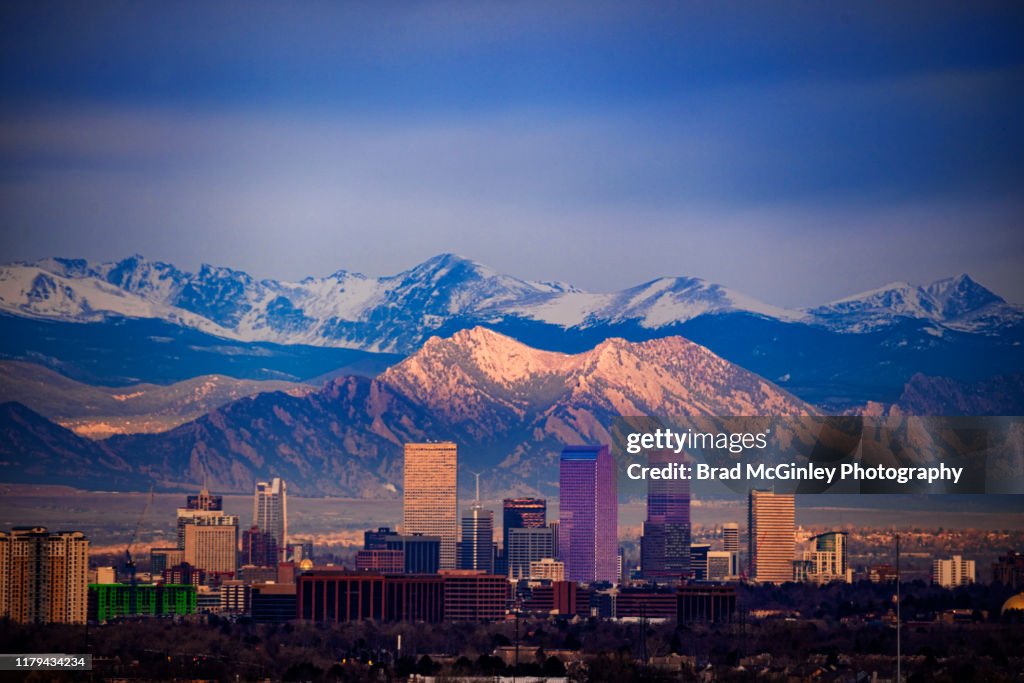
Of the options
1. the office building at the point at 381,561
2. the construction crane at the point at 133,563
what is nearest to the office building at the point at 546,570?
the office building at the point at 381,561

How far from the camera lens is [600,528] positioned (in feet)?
321

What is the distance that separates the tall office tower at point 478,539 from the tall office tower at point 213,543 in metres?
9.71

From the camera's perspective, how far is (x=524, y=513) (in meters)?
102

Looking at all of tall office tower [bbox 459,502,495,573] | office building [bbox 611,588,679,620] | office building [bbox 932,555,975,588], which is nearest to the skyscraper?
tall office tower [bbox 459,502,495,573]

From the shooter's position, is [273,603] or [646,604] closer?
[646,604]

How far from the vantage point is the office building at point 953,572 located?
2879 inches

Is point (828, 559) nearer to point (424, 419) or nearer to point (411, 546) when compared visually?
point (411, 546)

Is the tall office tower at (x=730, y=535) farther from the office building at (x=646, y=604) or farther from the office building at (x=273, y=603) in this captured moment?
the office building at (x=273, y=603)

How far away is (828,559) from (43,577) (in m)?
26.8

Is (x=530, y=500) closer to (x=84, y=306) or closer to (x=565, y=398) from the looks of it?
(x=565, y=398)

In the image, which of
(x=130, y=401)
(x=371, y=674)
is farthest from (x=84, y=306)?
(x=371, y=674)

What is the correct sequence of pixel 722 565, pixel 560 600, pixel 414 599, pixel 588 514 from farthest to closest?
pixel 588 514 → pixel 722 565 → pixel 560 600 → pixel 414 599

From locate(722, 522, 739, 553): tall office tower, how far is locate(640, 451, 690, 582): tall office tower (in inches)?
60.7

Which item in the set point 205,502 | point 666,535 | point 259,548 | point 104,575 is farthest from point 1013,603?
point 205,502
